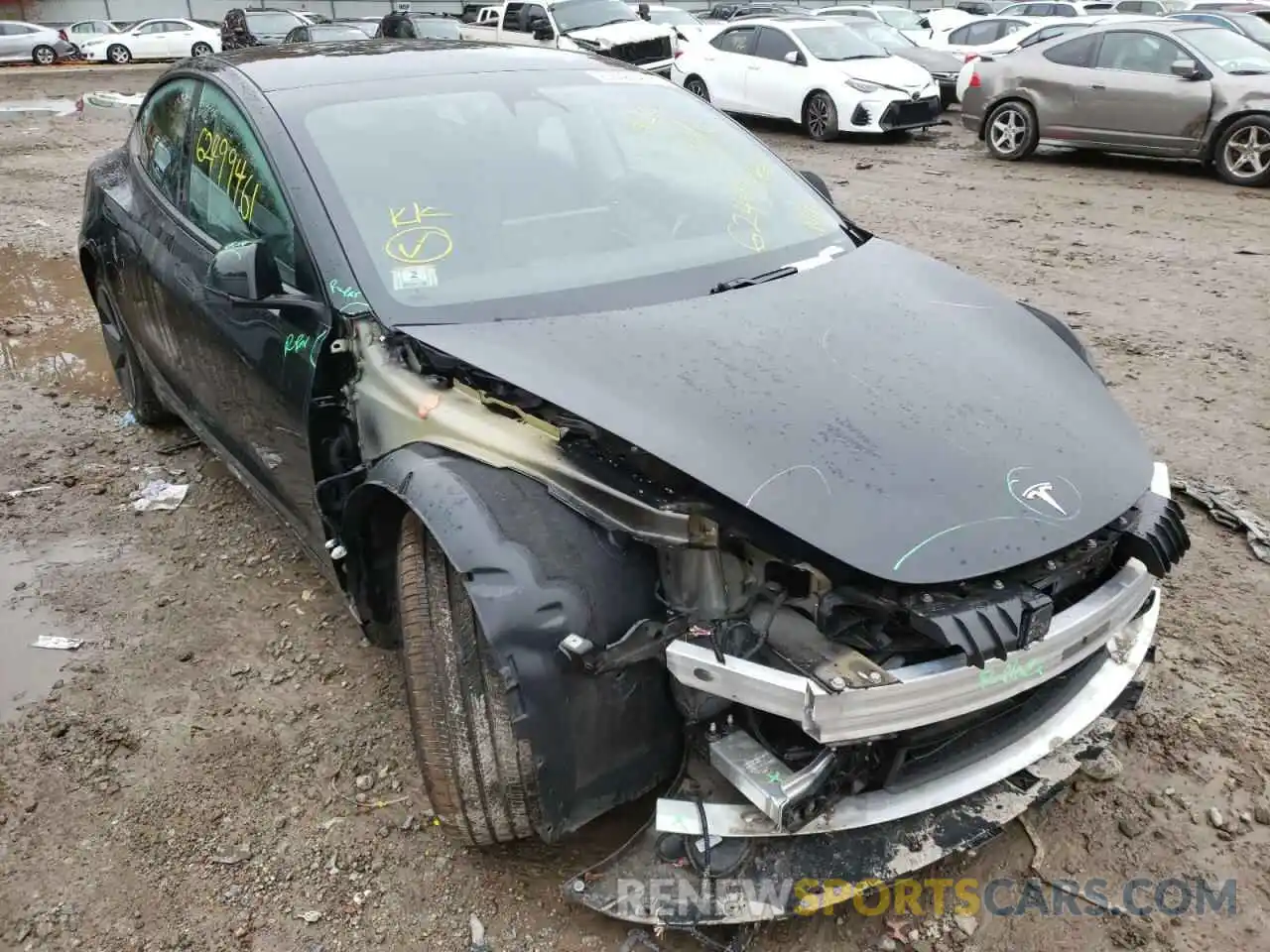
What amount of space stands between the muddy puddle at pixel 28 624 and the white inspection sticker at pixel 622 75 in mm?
2555

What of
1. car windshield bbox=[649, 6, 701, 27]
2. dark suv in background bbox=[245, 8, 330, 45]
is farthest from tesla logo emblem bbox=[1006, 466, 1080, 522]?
dark suv in background bbox=[245, 8, 330, 45]

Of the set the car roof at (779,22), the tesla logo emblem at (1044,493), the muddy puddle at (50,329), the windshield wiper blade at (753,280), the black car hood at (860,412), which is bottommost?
the muddy puddle at (50,329)

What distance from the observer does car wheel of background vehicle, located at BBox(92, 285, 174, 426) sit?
452 cm

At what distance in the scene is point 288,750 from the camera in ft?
8.95

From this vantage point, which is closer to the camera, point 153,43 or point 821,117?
point 821,117

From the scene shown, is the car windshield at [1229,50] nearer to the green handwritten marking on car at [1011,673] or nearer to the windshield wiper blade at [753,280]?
the windshield wiper blade at [753,280]

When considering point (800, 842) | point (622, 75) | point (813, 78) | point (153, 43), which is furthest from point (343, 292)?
point (153, 43)

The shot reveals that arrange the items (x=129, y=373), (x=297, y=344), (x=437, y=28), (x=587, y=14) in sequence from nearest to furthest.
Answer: (x=297, y=344)
(x=129, y=373)
(x=587, y=14)
(x=437, y=28)

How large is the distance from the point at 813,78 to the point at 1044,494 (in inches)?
460

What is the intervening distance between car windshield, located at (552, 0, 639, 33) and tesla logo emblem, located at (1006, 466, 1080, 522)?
14877 millimetres

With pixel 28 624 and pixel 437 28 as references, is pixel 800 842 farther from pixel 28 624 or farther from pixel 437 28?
pixel 437 28

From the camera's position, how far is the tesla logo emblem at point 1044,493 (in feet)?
6.49

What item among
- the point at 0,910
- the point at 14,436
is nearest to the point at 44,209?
the point at 14,436

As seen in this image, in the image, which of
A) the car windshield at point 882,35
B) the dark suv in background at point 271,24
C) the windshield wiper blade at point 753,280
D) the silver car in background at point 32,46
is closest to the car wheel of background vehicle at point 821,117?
the car windshield at point 882,35
